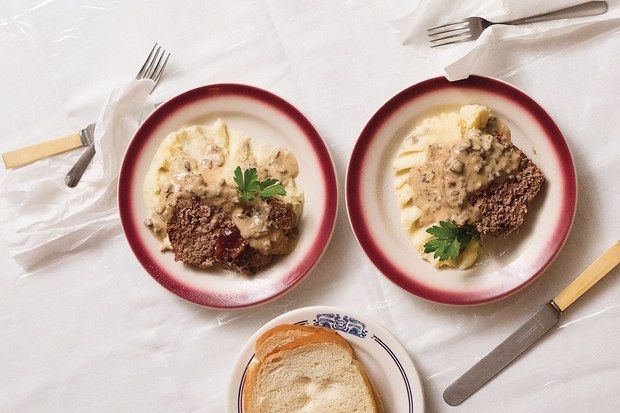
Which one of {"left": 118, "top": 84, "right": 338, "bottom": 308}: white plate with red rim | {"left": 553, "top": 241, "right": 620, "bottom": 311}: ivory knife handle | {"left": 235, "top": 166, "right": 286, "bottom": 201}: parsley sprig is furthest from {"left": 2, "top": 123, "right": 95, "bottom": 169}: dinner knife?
{"left": 553, "top": 241, "right": 620, "bottom": 311}: ivory knife handle

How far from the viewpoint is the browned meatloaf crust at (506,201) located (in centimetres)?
267

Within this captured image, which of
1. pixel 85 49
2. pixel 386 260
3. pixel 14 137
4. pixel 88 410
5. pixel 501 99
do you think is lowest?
pixel 88 410

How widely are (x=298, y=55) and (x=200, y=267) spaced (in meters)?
0.95

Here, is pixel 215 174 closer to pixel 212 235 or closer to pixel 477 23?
pixel 212 235

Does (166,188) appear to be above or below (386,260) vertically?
above

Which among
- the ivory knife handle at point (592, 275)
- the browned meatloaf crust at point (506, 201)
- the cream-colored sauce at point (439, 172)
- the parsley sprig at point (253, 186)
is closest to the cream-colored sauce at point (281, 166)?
the parsley sprig at point (253, 186)

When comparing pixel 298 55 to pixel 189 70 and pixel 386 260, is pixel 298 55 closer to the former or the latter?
pixel 189 70

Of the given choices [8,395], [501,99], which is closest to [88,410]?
[8,395]

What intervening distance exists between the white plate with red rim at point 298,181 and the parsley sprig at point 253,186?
0.64 ft

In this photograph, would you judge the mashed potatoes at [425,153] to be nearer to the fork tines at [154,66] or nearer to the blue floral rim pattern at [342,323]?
the blue floral rim pattern at [342,323]

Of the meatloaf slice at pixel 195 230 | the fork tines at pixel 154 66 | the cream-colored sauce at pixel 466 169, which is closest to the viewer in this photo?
the cream-colored sauce at pixel 466 169

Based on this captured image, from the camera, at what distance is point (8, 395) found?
2.98 metres

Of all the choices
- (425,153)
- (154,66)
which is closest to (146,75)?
(154,66)

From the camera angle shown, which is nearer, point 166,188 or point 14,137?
point 166,188
